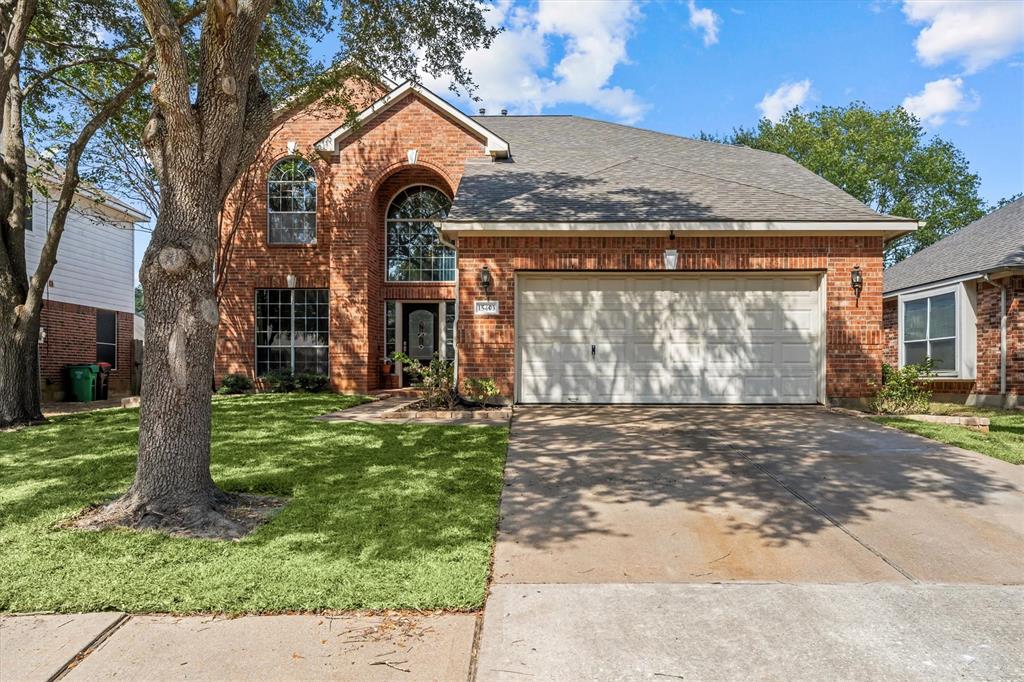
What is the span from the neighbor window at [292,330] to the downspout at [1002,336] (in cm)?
1496

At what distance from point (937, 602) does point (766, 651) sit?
115 cm

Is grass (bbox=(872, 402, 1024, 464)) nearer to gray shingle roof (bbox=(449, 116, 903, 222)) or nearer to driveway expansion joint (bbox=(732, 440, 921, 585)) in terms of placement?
driveway expansion joint (bbox=(732, 440, 921, 585))

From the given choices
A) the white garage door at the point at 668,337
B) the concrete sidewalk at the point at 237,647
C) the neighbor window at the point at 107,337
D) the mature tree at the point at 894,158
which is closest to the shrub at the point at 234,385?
the neighbor window at the point at 107,337

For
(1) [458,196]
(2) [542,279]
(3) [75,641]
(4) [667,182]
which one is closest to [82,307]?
(1) [458,196]

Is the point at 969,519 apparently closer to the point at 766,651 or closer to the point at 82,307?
the point at 766,651

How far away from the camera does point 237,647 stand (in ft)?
8.30

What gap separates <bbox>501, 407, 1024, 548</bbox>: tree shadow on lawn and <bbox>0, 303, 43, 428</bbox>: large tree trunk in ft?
25.3

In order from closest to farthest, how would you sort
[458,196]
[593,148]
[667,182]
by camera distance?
[458,196] < [667,182] < [593,148]

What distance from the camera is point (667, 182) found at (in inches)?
464

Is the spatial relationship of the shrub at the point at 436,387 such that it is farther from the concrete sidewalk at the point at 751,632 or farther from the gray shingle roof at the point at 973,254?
the gray shingle roof at the point at 973,254

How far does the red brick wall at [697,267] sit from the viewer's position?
9906mm

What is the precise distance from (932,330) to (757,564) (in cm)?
1422

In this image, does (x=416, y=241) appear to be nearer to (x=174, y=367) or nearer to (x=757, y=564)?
(x=174, y=367)

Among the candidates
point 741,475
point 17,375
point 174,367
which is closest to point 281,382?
point 17,375
